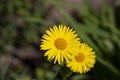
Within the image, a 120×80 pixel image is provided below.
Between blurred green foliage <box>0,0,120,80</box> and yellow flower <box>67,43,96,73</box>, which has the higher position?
blurred green foliage <box>0,0,120,80</box>

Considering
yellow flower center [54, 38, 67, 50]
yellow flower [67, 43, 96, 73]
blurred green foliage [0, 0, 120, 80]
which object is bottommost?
yellow flower [67, 43, 96, 73]

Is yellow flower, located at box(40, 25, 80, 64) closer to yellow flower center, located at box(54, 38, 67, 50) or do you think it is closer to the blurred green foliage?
yellow flower center, located at box(54, 38, 67, 50)

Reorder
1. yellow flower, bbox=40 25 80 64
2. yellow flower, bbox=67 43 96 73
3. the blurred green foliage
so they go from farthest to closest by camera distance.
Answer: the blurred green foliage
yellow flower, bbox=67 43 96 73
yellow flower, bbox=40 25 80 64

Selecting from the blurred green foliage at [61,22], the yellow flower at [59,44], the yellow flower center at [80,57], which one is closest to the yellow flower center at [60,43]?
the yellow flower at [59,44]

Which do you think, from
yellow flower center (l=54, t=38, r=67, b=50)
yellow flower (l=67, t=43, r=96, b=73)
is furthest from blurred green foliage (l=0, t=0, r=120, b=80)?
yellow flower center (l=54, t=38, r=67, b=50)

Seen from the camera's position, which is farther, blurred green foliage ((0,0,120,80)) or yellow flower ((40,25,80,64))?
blurred green foliage ((0,0,120,80))

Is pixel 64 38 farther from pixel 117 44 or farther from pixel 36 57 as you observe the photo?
pixel 36 57

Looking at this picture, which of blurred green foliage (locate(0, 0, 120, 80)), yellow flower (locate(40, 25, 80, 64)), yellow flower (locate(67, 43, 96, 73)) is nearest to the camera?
yellow flower (locate(40, 25, 80, 64))
